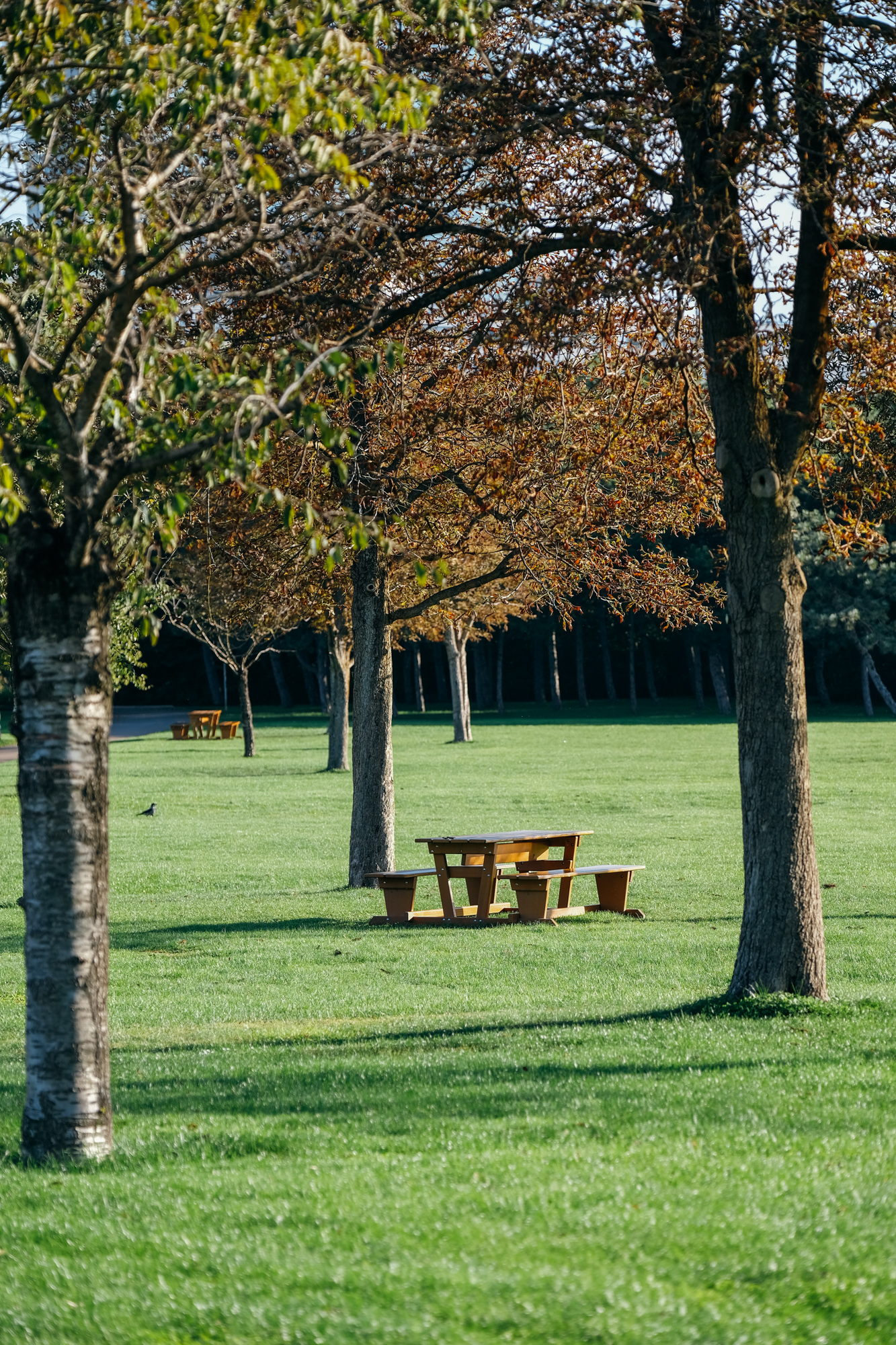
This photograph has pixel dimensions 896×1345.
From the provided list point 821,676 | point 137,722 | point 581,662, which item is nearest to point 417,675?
point 581,662

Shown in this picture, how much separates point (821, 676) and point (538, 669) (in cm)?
1690

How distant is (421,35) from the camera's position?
32.6ft

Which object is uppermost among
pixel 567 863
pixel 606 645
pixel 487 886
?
pixel 606 645

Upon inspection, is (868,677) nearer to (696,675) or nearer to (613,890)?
(696,675)

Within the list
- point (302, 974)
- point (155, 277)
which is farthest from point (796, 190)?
point (302, 974)

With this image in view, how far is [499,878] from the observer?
16.2 m

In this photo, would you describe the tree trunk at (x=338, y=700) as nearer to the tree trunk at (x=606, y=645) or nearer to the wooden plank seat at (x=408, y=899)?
the wooden plank seat at (x=408, y=899)

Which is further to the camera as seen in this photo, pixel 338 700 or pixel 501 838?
pixel 338 700

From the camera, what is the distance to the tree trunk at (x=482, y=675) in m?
80.6

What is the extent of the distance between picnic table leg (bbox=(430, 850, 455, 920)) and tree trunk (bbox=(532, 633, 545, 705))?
60574 millimetres

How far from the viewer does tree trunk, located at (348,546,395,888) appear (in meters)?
17.6

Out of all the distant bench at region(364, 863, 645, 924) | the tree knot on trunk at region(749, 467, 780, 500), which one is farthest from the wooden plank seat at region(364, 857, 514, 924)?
the tree knot on trunk at region(749, 467, 780, 500)

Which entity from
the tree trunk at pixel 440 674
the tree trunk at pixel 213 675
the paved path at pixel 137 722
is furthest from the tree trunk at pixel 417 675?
the paved path at pixel 137 722

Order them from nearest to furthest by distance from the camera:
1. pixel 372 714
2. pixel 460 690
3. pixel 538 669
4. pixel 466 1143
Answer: pixel 466 1143 < pixel 372 714 < pixel 460 690 < pixel 538 669
